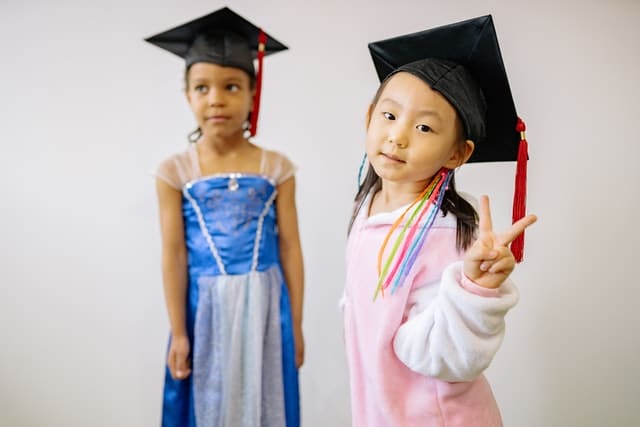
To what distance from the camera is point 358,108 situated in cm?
140

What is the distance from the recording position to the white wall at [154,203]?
126 centimetres

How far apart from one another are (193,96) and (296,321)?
539 mm

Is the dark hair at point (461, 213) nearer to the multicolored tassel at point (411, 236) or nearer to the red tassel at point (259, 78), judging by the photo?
the multicolored tassel at point (411, 236)

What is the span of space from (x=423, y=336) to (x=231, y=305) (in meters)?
0.52

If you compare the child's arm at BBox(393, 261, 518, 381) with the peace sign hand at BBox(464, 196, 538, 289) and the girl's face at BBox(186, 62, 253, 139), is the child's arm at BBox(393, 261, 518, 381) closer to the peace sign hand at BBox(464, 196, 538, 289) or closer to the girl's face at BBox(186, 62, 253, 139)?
the peace sign hand at BBox(464, 196, 538, 289)

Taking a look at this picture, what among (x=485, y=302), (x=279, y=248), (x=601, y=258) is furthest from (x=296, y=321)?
(x=601, y=258)

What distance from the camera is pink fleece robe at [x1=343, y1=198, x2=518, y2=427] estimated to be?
66 cm

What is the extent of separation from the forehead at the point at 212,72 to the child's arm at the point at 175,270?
24 centimetres

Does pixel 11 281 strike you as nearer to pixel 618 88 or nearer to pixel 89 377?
pixel 89 377

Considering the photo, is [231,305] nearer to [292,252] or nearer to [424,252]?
[292,252]

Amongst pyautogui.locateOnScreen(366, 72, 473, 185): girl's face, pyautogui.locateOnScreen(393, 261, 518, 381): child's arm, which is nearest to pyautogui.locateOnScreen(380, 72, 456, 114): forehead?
pyautogui.locateOnScreen(366, 72, 473, 185): girl's face

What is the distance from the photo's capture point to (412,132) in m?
0.73

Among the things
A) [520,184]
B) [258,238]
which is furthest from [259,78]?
[520,184]

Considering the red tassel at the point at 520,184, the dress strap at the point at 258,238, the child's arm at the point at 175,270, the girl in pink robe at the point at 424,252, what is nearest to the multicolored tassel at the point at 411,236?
the girl in pink robe at the point at 424,252
